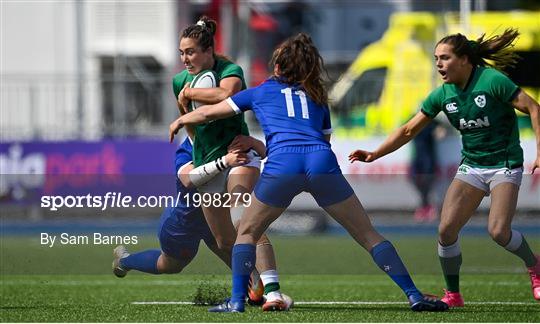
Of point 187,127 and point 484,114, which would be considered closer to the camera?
→ point 187,127

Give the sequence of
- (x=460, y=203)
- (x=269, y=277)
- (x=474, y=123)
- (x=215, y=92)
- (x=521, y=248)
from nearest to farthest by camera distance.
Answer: (x=215, y=92)
(x=269, y=277)
(x=474, y=123)
(x=460, y=203)
(x=521, y=248)

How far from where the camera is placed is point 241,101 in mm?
8383

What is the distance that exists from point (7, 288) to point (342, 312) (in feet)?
12.0

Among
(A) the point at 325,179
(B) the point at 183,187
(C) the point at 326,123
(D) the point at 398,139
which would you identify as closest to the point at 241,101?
(C) the point at 326,123

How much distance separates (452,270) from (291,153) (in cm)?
176

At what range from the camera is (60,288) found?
11250 mm

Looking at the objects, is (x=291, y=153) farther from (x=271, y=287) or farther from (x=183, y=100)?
(x=271, y=287)

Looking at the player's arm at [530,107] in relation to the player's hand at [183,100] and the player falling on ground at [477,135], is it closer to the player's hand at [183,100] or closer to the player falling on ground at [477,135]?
the player falling on ground at [477,135]

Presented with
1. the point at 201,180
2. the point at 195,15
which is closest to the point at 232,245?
the point at 201,180

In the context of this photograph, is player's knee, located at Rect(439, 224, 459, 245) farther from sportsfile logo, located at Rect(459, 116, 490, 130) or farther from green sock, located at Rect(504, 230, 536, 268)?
sportsfile logo, located at Rect(459, 116, 490, 130)

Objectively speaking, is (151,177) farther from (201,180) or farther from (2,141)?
(2,141)

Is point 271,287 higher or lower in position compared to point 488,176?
lower

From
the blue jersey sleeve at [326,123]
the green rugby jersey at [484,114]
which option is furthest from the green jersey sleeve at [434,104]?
the blue jersey sleeve at [326,123]

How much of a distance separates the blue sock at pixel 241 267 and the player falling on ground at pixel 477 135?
117 cm
